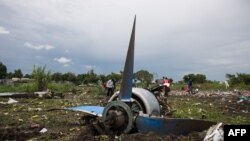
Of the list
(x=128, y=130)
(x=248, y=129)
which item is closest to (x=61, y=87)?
(x=128, y=130)

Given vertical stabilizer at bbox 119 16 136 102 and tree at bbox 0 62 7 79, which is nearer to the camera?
vertical stabilizer at bbox 119 16 136 102

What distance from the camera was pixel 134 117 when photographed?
312 inches

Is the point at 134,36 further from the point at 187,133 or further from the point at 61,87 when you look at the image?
the point at 61,87

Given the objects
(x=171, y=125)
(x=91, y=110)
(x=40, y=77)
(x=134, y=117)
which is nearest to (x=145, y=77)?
(x=40, y=77)

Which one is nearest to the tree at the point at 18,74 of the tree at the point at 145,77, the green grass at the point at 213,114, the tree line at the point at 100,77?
the tree line at the point at 100,77

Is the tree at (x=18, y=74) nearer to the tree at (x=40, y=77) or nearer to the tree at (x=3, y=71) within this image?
the tree at (x=3, y=71)

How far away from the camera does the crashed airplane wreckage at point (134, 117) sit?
7.66 meters

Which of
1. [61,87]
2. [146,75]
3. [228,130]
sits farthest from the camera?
[146,75]

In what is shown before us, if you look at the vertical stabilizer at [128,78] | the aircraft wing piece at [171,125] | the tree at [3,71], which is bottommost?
the aircraft wing piece at [171,125]

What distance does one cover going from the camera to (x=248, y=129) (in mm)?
5504

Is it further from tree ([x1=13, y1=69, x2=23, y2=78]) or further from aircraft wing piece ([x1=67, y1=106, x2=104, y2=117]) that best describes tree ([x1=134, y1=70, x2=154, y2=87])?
tree ([x1=13, y1=69, x2=23, y2=78])

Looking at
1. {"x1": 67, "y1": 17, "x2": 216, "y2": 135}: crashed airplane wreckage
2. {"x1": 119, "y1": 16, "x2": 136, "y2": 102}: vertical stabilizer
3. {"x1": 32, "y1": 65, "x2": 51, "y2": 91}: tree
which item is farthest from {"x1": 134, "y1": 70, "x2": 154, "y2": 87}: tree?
{"x1": 119, "y1": 16, "x2": 136, "y2": 102}: vertical stabilizer

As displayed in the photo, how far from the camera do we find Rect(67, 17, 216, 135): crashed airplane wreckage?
25.1 ft

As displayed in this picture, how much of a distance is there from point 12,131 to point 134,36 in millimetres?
4077
